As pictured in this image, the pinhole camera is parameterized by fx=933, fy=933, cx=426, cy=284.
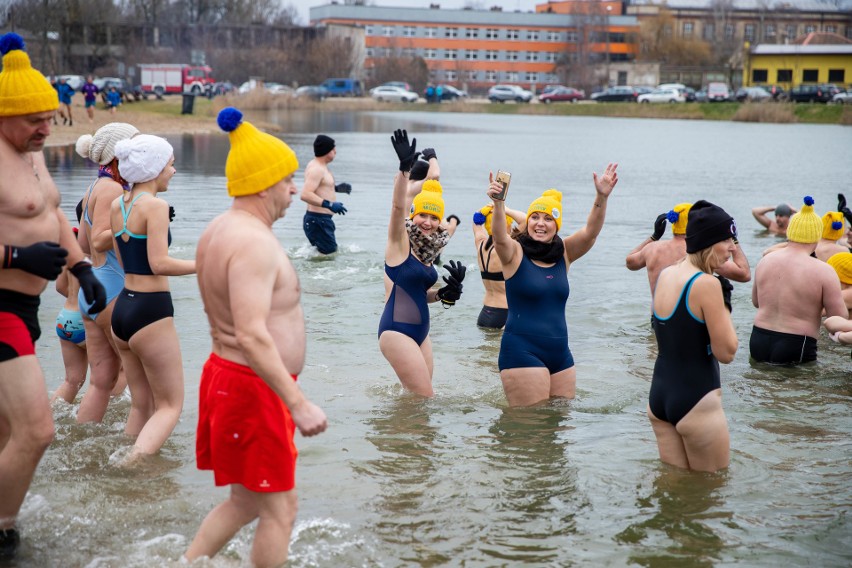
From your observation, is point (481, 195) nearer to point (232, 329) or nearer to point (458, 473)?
point (458, 473)

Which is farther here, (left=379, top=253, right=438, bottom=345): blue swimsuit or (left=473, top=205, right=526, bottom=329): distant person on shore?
(left=473, top=205, right=526, bottom=329): distant person on shore

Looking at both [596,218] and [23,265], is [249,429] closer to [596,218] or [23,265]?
[23,265]

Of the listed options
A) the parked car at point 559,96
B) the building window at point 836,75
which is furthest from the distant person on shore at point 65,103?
the building window at point 836,75

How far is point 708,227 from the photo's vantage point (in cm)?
491

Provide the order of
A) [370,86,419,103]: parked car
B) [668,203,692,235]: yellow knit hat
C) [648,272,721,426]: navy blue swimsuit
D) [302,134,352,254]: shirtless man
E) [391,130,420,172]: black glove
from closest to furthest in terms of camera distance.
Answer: [648,272,721,426]: navy blue swimsuit
[391,130,420,172]: black glove
[668,203,692,235]: yellow knit hat
[302,134,352,254]: shirtless man
[370,86,419,103]: parked car

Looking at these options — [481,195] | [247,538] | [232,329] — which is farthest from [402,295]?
[481,195]

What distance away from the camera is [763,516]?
546 centimetres

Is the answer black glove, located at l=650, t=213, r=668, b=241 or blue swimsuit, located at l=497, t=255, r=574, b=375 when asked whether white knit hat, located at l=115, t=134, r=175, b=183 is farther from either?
black glove, located at l=650, t=213, r=668, b=241

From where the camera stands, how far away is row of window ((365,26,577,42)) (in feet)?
418

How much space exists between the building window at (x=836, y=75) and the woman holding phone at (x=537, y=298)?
328 feet

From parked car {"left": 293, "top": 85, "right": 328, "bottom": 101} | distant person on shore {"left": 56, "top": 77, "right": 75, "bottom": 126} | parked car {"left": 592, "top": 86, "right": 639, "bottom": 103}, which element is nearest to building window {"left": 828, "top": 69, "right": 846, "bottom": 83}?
parked car {"left": 592, "top": 86, "right": 639, "bottom": 103}

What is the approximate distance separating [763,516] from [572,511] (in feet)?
3.65

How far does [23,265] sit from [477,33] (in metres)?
128

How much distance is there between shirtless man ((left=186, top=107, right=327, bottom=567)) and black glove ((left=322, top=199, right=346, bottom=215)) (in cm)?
840
